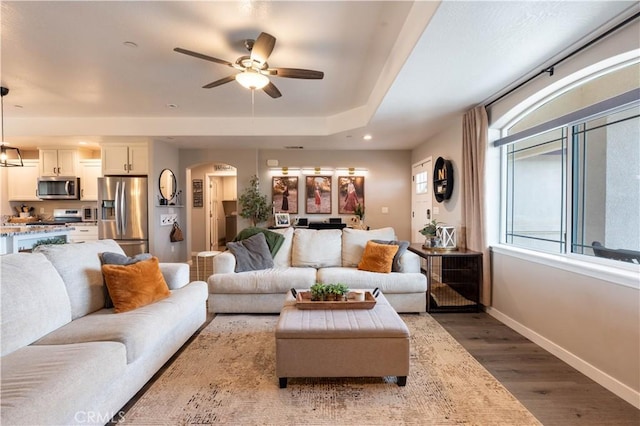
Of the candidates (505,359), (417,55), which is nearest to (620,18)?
(417,55)

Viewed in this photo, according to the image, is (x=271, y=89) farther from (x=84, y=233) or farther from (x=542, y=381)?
(x=84, y=233)

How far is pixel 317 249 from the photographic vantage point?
387 centimetres

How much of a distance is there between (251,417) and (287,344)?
0.44m

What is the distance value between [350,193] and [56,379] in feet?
18.1

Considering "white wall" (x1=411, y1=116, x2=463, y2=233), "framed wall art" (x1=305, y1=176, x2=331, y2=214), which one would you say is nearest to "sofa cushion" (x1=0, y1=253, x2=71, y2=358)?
"white wall" (x1=411, y1=116, x2=463, y2=233)

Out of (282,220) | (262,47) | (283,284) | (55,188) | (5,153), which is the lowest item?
(283,284)

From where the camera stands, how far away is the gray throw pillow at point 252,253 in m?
3.50

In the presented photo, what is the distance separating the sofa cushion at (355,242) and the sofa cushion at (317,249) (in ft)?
0.26

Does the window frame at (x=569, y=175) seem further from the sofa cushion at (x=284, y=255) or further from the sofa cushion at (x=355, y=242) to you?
the sofa cushion at (x=284, y=255)

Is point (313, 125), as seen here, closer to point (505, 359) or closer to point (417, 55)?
point (417, 55)

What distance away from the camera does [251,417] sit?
1.69 metres

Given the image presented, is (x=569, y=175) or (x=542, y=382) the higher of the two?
(x=569, y=175)

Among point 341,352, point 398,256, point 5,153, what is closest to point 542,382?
point 341,352

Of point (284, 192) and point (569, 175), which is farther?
point (284, 192)
